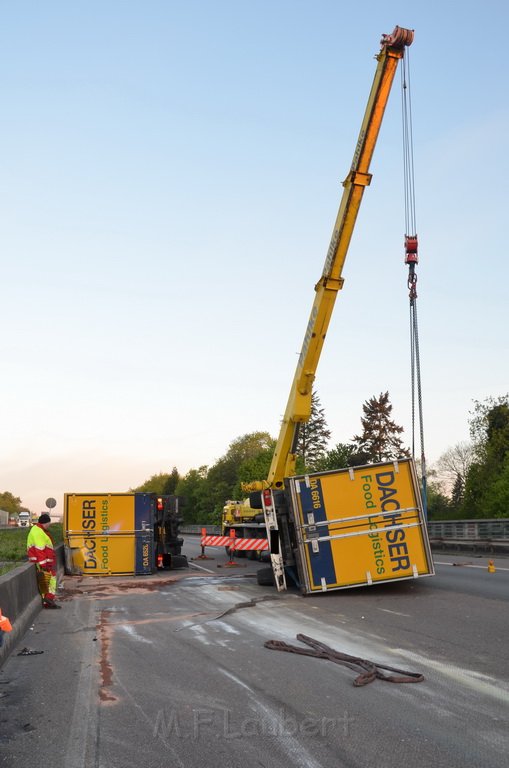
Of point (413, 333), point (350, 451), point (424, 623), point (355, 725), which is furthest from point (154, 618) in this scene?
point (350, 451)

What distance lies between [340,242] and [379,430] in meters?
71.4

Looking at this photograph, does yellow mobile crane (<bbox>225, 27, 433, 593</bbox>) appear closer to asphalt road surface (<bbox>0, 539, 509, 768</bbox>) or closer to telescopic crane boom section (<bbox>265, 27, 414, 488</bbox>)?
asphalt road surface (<bbox>0, 539, 509, 768</bbox>)

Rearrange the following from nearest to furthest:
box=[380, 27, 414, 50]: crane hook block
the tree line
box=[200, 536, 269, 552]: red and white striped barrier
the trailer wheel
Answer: the trailer wheel
box=[380, 27, 414, 50]: crane hook block
box=[200, 536, 269, 552]: red and white striped barrier
the tree line

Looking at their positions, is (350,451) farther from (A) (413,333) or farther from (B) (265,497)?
(B) (265,497)

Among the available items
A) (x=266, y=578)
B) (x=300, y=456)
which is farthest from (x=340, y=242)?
(x=300, y=456)

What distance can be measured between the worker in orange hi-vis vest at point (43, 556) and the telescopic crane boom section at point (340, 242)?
8.63 m

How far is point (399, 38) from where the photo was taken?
59.9 ft

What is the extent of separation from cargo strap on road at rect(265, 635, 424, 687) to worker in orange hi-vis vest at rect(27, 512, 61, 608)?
514cm

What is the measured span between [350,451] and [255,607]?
6780cm

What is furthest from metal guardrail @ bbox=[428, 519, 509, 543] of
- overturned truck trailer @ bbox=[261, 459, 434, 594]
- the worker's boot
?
the worker's boot

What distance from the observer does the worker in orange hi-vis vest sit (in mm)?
12266

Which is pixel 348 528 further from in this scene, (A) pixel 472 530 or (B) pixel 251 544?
(A) pixel 472 530

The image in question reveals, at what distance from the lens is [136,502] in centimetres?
1988

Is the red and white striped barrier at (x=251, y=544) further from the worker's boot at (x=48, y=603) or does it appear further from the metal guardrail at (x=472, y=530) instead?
the metal guardrail at (x=472, y=530)
